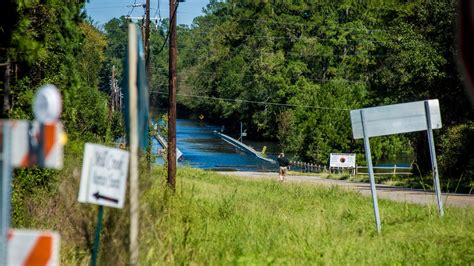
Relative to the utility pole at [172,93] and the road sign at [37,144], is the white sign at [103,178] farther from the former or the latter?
the utility pole at [172,93]

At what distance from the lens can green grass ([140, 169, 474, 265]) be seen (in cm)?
905

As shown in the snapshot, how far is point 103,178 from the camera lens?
6.00m

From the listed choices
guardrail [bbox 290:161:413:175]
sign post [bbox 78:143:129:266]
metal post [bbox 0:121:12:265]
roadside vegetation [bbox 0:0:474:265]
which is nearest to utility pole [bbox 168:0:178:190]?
roadside vegetation [bbox 0:0:474:265]

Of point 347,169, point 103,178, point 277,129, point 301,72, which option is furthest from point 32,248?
point 277,129

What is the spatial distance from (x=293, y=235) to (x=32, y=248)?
28.3ft

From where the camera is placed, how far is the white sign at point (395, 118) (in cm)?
1453

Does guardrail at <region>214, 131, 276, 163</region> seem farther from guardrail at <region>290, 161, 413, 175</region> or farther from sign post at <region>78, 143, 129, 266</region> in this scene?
sign post at <region>78, 143, 129, 266</region>

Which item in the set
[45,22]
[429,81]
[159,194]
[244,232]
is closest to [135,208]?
[159,194]

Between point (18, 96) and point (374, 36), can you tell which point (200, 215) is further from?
point (374, 36)

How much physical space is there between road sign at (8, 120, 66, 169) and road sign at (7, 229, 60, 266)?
355mm

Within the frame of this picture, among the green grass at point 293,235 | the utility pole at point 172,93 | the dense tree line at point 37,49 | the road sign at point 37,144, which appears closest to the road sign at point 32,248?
the road sign at point 37,144

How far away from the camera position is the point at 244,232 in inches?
495

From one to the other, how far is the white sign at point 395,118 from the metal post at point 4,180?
11.2 m

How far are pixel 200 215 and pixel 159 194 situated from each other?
2.87 metres
